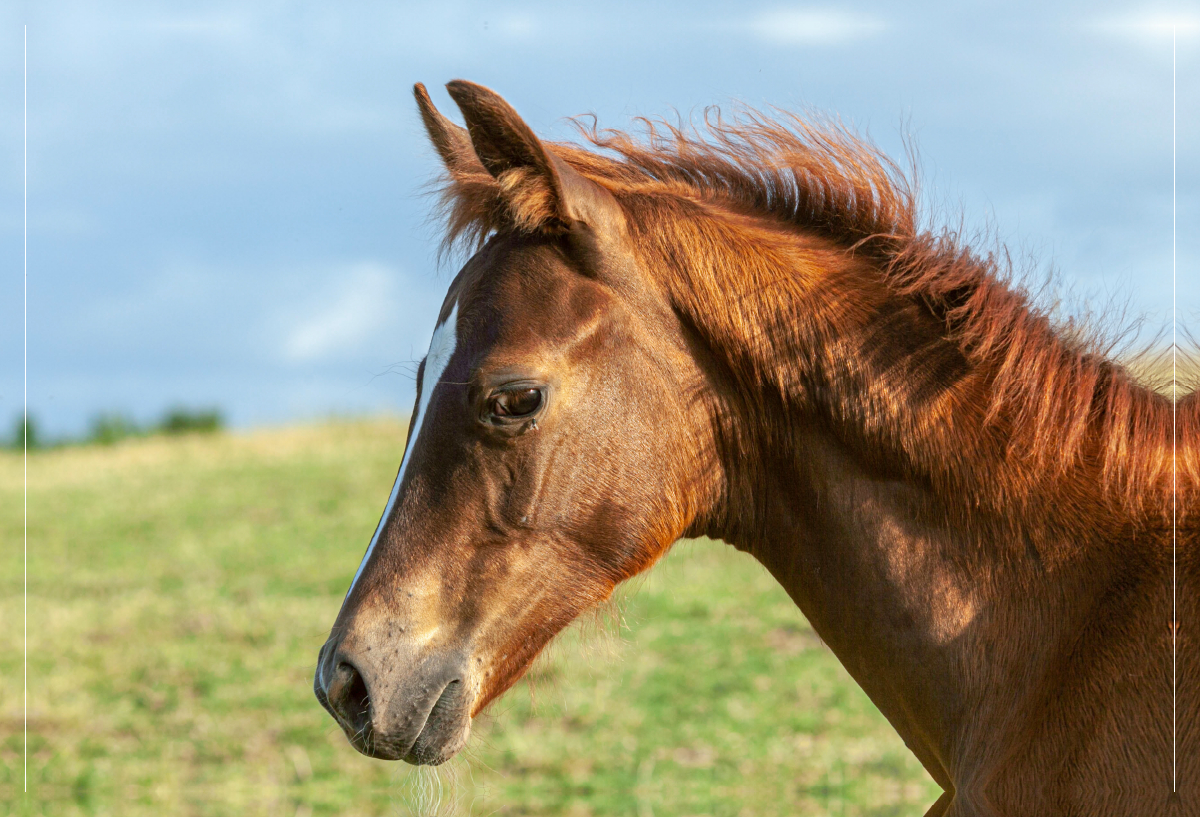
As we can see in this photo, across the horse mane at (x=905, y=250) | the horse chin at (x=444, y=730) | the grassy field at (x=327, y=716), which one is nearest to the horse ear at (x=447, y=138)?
the horse mane at (x=905, y=250)

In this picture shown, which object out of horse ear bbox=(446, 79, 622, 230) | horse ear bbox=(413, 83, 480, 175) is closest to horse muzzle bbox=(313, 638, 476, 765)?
horse ear bbox=(446, 79, 622, 230)

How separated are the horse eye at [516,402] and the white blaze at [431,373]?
0.58 ft

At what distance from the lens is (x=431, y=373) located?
8.11 ft

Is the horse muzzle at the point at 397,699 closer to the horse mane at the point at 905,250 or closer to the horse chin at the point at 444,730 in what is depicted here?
the horse chin at the point at 444,730

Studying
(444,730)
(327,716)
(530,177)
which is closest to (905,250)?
(530,177)

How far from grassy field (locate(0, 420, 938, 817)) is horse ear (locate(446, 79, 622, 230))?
1.03m

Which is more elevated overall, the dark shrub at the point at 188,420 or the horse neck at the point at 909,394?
the horse neck at the point at 909,394

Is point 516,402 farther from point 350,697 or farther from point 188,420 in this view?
point 188,420

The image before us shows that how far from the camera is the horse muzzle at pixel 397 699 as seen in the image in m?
2.31

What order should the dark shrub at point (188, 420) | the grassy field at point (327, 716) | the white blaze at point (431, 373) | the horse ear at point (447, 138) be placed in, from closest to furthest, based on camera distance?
1. the white blaze at point (431, 373)
2. the horse ear at point (447, 138)
3. the grassy field at point (327, 716)
4. the dark shrub at point (188, 420)

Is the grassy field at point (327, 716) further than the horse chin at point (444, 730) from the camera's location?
Yes

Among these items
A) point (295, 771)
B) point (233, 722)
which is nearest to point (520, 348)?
point (295, 771)

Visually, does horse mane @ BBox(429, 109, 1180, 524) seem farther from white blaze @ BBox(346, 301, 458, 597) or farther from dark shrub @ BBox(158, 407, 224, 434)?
dark shrub @ BBox(158, 407, 224, 434)

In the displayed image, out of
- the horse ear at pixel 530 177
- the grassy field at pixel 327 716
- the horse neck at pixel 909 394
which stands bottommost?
the grassy field at pixel 327 716
